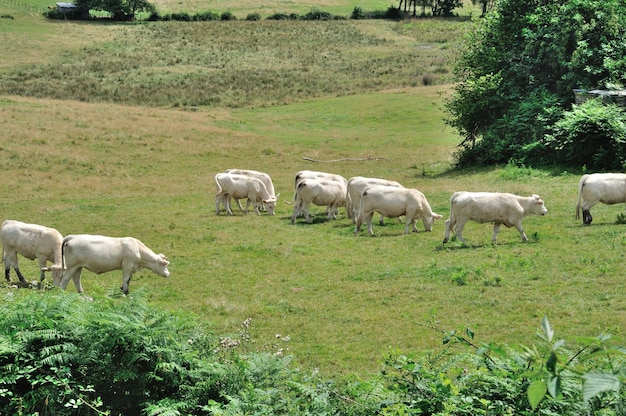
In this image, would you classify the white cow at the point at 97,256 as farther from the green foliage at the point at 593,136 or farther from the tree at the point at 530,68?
the tree at the point at 530,68

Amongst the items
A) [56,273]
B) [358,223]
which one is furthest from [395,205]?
[56,273]

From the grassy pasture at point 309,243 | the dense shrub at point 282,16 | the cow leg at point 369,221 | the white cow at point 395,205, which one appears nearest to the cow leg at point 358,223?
the white cow at point 395,205

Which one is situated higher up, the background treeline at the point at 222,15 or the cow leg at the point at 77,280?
the background treeline at the point at 222,15

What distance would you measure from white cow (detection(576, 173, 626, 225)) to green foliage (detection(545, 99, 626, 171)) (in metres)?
6.81

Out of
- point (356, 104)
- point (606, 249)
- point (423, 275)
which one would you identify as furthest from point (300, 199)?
point (356, 104)

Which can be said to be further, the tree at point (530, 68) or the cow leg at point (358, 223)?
the tree at point (530, 68)

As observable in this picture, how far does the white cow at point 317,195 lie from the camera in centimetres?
2541

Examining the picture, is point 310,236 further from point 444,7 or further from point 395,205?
point 444,7

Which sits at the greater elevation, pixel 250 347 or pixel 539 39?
pixel 539 39

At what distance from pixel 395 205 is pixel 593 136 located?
439 inches

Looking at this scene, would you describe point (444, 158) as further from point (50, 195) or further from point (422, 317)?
point (422, 317)

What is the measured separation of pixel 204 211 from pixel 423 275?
500 inches

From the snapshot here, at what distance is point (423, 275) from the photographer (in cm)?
1725

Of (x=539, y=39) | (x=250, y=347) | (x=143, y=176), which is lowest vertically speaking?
(x=143, y=176)
